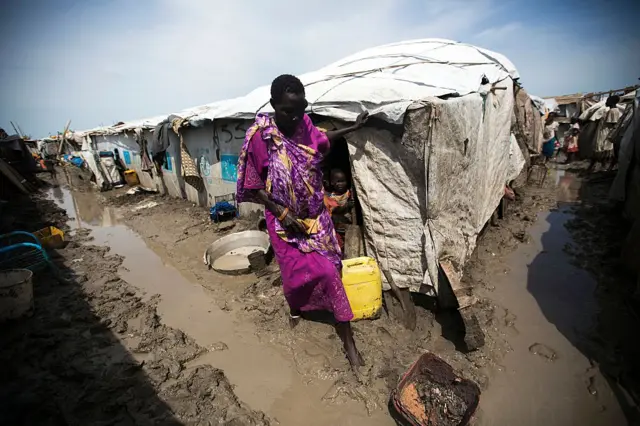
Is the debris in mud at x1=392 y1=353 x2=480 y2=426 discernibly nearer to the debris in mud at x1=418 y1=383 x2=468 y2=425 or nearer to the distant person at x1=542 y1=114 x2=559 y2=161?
the debris in mud at x1=418 y1=383 x2=468 y2=425

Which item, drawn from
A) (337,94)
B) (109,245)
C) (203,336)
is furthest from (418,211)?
(109,245)

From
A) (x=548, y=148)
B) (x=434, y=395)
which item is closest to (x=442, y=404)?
(x=434, y=395)

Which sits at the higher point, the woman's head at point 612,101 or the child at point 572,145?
the woman's head at point 612,101

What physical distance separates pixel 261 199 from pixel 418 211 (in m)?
1.64

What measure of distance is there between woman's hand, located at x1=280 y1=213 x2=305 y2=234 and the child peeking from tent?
4.24 ft

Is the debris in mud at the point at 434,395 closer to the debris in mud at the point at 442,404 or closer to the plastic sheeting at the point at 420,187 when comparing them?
the debris in mud at the point at 442,404

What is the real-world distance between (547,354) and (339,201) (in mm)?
2659

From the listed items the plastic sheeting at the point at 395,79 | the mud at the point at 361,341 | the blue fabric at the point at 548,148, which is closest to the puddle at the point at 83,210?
the plastic sheeting at the point at 395,79

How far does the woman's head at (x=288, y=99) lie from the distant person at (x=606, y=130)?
11.2 meters

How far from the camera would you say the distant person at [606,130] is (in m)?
9.09

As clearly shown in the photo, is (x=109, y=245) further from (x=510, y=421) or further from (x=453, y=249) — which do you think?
(x=510, y=421)

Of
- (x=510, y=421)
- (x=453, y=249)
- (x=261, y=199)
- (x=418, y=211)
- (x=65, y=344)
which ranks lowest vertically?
(x=510, y=421)

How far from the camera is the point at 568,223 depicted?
573 centimetres

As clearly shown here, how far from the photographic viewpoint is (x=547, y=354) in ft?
9.11
